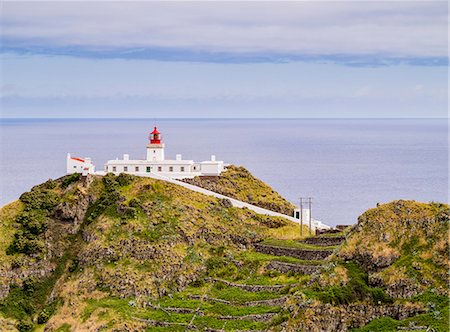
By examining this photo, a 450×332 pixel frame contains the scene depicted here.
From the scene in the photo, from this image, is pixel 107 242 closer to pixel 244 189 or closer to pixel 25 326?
pixel 25 326

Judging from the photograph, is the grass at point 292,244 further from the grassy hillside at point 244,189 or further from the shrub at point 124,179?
the shrub at point 124,179

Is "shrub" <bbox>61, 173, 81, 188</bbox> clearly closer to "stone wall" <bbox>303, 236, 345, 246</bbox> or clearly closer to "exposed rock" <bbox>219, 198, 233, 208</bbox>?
"exposed rock" <bbox>219, 198, 233, 208</bbox>

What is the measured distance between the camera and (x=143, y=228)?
89375 millimetres

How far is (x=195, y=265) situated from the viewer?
8650cm

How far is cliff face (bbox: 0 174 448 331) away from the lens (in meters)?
70.4

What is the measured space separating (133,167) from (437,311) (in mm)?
43978

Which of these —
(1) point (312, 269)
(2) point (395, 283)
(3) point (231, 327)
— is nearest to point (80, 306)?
(3) point (231, 327)

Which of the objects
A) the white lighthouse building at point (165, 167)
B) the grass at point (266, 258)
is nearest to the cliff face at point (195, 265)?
the grass at point (266, 258)

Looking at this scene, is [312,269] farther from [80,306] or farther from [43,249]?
[43,249]

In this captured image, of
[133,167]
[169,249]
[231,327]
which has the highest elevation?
[133,167]

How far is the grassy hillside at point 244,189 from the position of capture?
10038cm

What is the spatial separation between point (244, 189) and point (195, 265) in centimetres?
1810

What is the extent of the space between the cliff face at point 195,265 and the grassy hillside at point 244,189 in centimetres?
137

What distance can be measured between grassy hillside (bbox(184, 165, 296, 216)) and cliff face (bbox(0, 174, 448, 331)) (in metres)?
1.37
